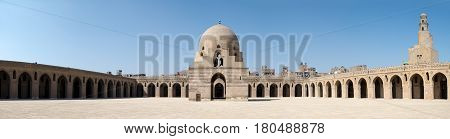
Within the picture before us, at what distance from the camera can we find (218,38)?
38.9 m

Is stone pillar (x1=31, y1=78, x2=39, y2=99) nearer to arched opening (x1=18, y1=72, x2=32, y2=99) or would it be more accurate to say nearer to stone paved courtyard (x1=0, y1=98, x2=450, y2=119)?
arched opening (x1=18, y1=72, x2=32, y2=99)

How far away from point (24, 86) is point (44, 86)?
12.3 ft

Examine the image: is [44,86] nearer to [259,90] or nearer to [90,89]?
[90,89]

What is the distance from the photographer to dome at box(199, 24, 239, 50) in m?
38.7

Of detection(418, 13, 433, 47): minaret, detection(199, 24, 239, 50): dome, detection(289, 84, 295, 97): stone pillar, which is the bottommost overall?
detection(289, 84, 295, 97): stone pillar

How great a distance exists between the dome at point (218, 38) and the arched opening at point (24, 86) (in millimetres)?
17858

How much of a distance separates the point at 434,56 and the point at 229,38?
38.4 m

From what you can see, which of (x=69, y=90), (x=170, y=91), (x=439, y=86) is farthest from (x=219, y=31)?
(x=170, y=91)

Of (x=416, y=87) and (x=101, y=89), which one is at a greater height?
(x=416, y=87)

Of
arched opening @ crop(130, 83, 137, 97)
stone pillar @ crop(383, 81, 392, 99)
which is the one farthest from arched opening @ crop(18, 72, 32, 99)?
stone pillar @ crop(383, 81, 392, 99)

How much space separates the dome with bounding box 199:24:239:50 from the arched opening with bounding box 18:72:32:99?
17.9m

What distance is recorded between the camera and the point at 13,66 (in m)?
33.3

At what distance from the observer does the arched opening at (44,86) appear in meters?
39.9

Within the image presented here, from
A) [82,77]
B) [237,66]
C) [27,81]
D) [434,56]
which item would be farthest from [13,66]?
[434,56]
